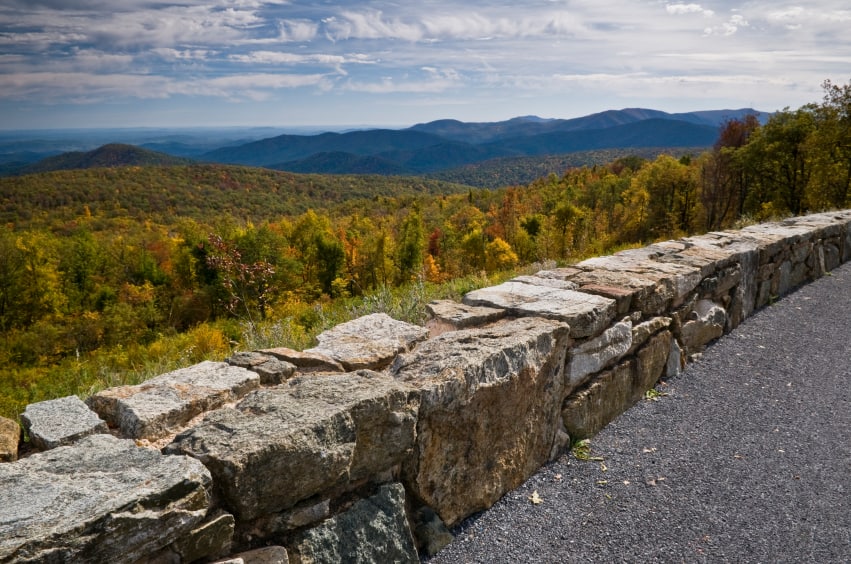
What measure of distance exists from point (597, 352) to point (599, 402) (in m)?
0.41

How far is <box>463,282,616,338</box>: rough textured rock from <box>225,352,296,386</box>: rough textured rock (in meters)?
1.73

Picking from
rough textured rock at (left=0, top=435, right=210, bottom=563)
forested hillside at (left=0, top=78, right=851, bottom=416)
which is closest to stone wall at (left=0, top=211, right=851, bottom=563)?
rough textured rock at (left=0, top=435, right=210, bottom=563)

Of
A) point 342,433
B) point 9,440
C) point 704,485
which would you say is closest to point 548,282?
point 704,485

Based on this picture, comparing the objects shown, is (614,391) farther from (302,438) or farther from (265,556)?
(265,556)

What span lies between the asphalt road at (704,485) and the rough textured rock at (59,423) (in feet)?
6.01

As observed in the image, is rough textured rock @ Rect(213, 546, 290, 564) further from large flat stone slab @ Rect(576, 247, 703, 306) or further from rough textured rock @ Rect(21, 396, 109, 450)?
large flat stone slab @ Rect(576, 247, 703, 306)

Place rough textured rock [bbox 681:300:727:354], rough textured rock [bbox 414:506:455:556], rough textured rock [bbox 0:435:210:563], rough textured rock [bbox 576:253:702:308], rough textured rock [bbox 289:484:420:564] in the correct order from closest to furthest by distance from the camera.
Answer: rough textured rock [bbox 0:435:210:563] < rough textured rock [bbox 289:484:420:564] < rough textured rock [bbox 414:506:455:556] < rough textured rock [bbox 576:253:702:308] < rough textured rock [bbox 681:300:727:354]

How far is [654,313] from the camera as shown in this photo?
458 cm

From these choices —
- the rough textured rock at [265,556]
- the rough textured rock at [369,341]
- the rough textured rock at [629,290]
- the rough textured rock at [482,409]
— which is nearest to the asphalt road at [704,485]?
the rough textured rock at [482,409]

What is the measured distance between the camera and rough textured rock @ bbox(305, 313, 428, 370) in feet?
10.5

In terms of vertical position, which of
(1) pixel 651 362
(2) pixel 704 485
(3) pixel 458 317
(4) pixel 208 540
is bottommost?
(2) pixel 704 485

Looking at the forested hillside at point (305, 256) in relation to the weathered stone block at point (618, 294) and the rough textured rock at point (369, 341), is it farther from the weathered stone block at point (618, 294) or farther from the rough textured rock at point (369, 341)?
the weathered stone block at point (618, 294)

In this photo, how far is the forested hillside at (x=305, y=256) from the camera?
20.9ft

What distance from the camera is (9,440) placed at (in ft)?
7.29
